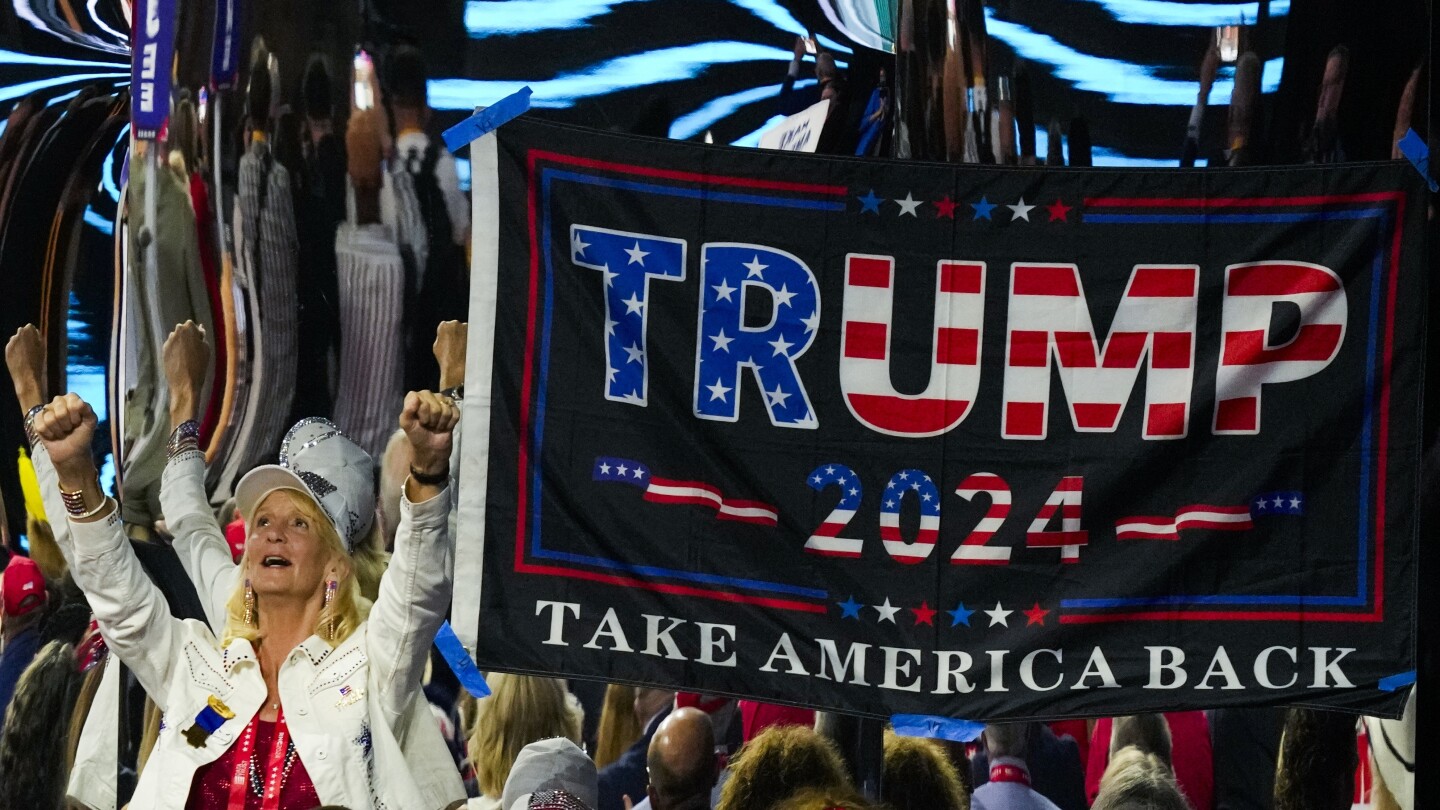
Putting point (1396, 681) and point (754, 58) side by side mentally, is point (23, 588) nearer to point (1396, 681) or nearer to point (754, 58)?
point (754, 58)

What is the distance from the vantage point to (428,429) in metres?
3.54

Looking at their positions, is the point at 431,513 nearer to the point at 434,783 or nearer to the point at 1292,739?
the point at 434,783

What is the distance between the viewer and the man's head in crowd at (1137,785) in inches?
145

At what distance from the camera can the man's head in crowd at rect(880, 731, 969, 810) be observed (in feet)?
12.1

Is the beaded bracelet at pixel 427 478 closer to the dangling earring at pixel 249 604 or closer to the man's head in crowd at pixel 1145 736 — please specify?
the dangling earring at pixel 249 604

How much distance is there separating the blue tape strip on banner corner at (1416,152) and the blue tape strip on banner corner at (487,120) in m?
1.79

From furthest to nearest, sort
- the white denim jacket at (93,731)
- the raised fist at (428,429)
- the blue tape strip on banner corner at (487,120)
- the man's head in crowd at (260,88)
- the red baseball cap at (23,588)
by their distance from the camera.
A: the red baseball cap at (23,588) → the white denim jacket at (93,731) → the man's head in crowd at (260,88) → the raised fist at (428,429) → the blue tape strip on banner corner at (487,120)

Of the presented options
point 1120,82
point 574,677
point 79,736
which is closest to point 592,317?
point 574,677

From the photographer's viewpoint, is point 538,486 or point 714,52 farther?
point 714,52

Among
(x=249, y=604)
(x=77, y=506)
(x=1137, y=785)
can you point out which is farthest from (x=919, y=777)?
(x=77, y=506)

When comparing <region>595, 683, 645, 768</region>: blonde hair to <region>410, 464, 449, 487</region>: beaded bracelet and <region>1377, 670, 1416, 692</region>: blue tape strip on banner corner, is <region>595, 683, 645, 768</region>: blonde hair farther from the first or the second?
<region>1377, 670, 1416, 692</region>: blue tape strip on banner corner

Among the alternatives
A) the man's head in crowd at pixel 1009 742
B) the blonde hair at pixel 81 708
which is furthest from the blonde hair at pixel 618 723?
the blonde hair at pixel 81 708

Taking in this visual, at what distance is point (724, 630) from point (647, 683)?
0.61 feet

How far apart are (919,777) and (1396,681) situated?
0.99 metres
